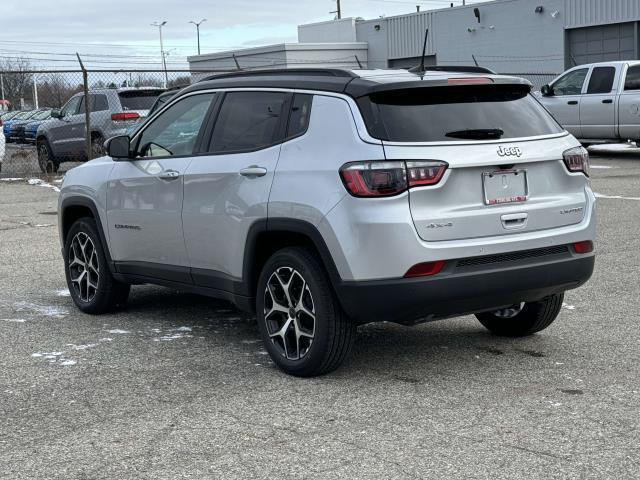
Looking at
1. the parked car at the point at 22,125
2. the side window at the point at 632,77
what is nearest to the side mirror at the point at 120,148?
the side window at the point at 632,77

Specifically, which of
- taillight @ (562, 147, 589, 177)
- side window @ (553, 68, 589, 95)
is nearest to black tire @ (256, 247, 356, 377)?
taillight @ (562, 147, 589, 177)

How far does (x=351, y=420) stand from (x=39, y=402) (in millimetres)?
1701

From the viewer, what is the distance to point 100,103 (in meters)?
20.4

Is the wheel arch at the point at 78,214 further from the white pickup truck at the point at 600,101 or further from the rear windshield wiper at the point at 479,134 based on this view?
the white pickup truck at the point at 600,101

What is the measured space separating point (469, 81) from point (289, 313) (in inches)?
65.5

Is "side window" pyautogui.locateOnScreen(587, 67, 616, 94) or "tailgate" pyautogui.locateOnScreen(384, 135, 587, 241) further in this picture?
"side window" pyautogui.locateOnScreen(587, 67, 616, 94)

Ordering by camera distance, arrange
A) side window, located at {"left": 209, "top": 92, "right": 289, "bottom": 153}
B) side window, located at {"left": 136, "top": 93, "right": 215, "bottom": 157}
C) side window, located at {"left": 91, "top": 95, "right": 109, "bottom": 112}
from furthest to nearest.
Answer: side window, located at {"left": 91, "top": 95, "right": 109, "bottom": 112}, side window, located at {"left": 136, "top": 93, "right": 215, "bottom": 157}, side window, located at {"left": 209, "top": 92, "right": 289, "bottom": 153}

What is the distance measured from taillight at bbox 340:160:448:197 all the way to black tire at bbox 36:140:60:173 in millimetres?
16557

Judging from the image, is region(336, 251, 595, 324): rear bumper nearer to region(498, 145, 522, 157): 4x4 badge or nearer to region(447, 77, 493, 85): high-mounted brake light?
region(498, 145, 522, 157): 4x4 badge

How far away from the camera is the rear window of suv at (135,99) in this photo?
65.7 feet

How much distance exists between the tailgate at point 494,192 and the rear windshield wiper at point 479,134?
7cm

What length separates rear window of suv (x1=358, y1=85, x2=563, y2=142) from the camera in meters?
5.52

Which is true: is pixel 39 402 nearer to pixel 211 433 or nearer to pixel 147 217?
pixel 211 433

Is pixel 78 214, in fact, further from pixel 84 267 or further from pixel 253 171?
pixel 253 171
